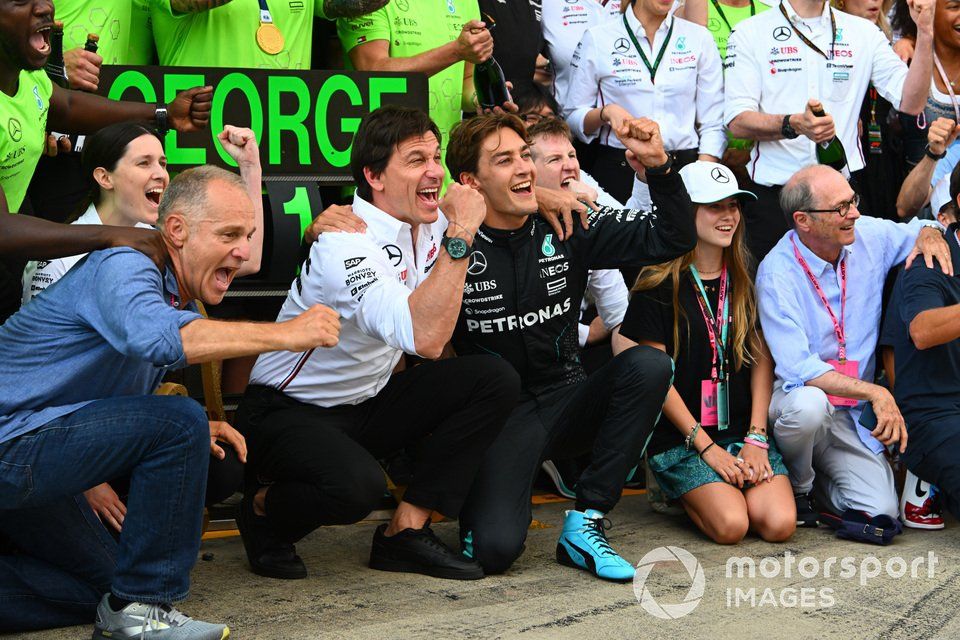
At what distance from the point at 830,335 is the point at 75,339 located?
136 inches

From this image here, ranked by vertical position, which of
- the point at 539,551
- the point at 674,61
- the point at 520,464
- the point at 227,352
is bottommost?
the point at 539,551

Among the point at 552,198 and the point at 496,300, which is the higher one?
the point at 552,198

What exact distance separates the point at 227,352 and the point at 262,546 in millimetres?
1274

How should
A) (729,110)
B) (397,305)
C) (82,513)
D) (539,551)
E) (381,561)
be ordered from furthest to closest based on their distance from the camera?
1. (729,110)
2. (539,551)
3. (381,561)
4. (397,305)
5. (82,513)

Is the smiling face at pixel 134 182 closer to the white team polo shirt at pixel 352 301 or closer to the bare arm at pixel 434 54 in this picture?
the white team polo shirt at pixel 352 301

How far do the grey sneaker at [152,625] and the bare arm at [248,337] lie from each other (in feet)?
2.44

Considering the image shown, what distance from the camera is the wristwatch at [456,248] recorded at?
4105 mm

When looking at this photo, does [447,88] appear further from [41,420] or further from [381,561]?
[41,420]

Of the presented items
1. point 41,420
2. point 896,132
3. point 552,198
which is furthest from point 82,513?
point 896,132

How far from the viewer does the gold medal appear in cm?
568

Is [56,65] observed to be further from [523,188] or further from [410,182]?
[523,188]

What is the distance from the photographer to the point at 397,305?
413 cm

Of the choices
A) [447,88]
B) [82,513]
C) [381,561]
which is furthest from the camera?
[447,88]

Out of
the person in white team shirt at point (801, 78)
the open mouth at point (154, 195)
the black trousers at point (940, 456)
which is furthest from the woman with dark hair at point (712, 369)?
the open mouth at point (154, 195)
